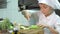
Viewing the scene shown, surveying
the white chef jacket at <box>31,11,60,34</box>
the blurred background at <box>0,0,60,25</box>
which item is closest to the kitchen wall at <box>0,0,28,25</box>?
the blurred background at <box>0,0,60,25</box>

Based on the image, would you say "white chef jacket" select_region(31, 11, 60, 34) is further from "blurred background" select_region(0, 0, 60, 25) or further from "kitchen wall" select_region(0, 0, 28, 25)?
"kitchen wall" select_region(0, 0, 28, 25)

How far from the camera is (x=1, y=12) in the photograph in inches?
74.4

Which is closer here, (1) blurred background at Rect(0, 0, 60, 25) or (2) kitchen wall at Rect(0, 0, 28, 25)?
(1) blurred background at Rect(0, 0, 60, 25)

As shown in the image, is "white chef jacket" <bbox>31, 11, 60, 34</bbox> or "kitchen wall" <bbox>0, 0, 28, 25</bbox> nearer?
"white chef jacket" <bbox>31, 11, 60, 34</bbox>

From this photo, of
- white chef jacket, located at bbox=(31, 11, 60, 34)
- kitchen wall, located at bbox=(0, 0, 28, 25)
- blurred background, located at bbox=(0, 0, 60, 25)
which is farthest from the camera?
kitchen wall, located at bbox=(0, 0, 28, 25)

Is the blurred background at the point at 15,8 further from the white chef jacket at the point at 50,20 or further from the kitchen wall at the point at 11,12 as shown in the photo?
the white chef jacket at the point at 50,20

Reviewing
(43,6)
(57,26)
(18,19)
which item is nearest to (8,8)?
(18,19)

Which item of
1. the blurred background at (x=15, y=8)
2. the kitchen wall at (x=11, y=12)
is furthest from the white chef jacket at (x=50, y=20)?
the kitchen wall at (x=11, y=12)

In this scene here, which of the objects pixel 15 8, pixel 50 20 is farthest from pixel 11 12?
pixel 50 20

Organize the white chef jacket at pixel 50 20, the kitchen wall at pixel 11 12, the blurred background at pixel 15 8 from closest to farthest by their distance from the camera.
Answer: the white chef jacket at pixel 50 20
the blurred background at pixel 15 8
the kitchen wall at pixel 11 12

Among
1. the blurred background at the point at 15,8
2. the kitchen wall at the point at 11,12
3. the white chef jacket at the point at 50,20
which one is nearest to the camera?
the white chef jacket at the point at 50,20

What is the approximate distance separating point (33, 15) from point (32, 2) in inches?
9.4

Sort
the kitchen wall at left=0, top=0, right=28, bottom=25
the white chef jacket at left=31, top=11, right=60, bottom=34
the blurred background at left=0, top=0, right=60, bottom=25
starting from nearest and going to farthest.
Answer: the white chef jacket at left=31, top=11, right=60, bottom=34, the blurred background at left=0, top=0, right=60, bottom=25, the kitchen wall at left=0, top=0, right=28, bottom=25

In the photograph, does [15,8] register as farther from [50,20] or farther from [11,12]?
[50,20]
